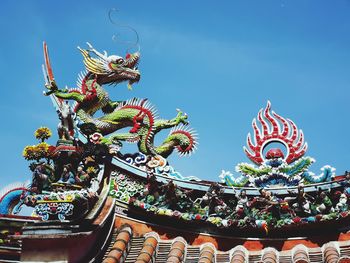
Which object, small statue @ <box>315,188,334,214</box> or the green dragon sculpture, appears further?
the green dragon sculpture

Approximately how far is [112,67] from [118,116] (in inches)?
42.0

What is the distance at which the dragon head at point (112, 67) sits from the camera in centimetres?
1147

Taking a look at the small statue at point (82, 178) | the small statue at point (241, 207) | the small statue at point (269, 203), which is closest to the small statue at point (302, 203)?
the small statue at point (269, 203)

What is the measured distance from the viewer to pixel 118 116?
10969mm

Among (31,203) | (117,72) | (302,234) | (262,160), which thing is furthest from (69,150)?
(302,234)

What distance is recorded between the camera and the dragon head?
11.5 m

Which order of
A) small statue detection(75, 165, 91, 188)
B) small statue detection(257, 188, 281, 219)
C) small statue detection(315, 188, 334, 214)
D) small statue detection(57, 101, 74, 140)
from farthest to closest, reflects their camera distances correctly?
small statue detection(57, 101, 74, 140) < small statue detection(75, 165, 91, 188) < small statue detection(257, 188, 281, 219) < small statue detection(315, 188, 334, 214)

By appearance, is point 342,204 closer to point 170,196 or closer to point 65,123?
point 170,196

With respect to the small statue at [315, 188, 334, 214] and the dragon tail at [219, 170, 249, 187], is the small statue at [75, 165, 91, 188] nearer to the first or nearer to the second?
the dragon tail at [219, 170, 249, 187]

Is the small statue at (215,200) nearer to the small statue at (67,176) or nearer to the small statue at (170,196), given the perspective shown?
the small statue at (170,196)

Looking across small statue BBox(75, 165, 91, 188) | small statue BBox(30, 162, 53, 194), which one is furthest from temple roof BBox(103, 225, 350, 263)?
small statue BBox(30, 162, 53, 194)

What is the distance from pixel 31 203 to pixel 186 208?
2.37 meters

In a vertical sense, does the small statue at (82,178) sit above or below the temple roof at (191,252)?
above

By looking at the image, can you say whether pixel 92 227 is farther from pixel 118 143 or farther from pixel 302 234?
pixel 302 234
